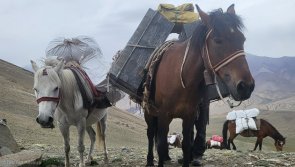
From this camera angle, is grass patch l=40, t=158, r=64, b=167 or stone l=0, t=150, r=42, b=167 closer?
stone l=0, t=150, r=42, b=167

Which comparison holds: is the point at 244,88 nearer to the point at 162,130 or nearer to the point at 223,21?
the point at 223,21

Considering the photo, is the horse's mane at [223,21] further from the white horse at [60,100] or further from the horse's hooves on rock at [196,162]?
the horse's hooves on rock at [196,162]

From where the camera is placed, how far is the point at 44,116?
6.34 m

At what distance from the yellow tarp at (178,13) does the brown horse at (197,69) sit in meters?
1.31

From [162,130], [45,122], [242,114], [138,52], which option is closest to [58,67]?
[45,122]

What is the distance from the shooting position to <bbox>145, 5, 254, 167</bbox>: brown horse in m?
5.35

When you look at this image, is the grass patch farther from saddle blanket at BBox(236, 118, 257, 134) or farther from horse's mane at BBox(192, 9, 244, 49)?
saddle blanket at BBox(236, 118, 257, 134)

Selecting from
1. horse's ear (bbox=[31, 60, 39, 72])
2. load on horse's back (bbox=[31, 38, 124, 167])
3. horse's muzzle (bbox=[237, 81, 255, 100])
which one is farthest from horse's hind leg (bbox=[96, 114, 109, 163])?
horse's muzzle (bbox=[237, 81, 255, 100])

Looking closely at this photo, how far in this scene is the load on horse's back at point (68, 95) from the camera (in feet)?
21.7

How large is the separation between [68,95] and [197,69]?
250 centimetres

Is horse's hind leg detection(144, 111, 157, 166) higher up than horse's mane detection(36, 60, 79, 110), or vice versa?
→ horse's mane detection(36, 60, 79, 110)

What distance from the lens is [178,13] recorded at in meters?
8.32

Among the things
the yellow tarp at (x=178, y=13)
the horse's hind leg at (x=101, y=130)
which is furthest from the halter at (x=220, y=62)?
the horse's hind leg at (x=101, y=130)

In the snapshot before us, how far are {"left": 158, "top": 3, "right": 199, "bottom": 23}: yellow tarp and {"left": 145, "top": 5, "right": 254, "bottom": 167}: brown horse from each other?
4.30 ft
